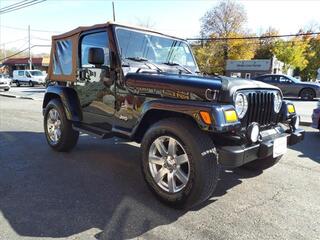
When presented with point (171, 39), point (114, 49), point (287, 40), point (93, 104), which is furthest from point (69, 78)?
point (287, 40)

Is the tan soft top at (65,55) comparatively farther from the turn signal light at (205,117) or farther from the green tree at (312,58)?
the green tree at (312,58)

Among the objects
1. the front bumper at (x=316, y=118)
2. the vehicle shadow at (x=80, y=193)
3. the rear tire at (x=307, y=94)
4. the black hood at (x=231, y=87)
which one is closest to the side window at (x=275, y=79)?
the rear tire at (x=307, y=94)

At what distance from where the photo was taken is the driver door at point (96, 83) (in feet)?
14.6

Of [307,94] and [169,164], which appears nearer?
[169,164]

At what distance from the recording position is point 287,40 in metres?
52.4

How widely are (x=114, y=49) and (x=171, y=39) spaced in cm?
120

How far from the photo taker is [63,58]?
5688 millimetres

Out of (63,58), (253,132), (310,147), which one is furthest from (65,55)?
(310,147)

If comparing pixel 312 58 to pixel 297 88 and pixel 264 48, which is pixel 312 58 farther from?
pixel 297 88

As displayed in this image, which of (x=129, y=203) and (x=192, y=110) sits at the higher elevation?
(x=192, y=110)

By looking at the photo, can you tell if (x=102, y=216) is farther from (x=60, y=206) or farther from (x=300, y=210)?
(x=300, y=210)

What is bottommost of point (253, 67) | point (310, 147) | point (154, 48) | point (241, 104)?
point (310, 147)

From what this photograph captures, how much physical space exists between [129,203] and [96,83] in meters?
2.00

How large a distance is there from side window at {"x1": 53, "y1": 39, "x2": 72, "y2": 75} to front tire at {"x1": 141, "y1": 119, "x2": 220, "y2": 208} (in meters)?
2.57
